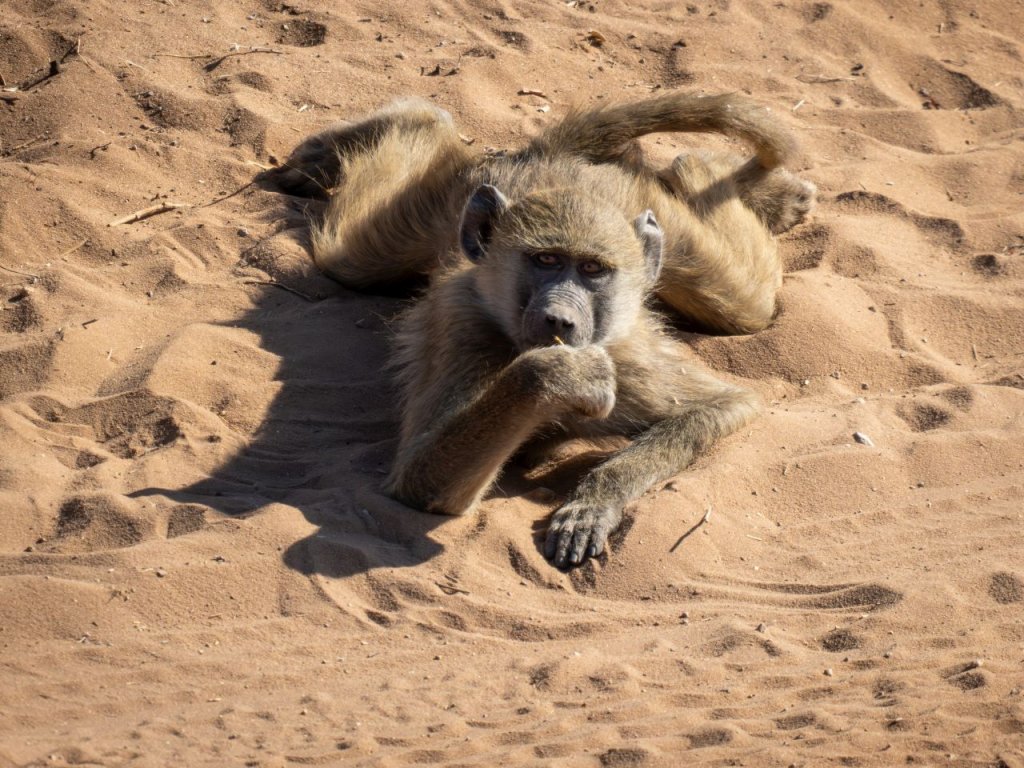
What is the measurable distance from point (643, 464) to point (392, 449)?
1.18 meters

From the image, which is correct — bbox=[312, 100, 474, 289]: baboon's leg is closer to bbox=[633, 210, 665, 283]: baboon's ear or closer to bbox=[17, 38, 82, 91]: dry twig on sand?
bbox=[633, 210, 665, 283]: baboon's ear

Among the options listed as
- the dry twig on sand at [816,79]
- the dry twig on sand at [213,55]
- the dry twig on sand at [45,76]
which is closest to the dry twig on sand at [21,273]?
the dry twig on sand at [45,76]

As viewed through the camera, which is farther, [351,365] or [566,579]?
[351,365]

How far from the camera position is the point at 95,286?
6336mm

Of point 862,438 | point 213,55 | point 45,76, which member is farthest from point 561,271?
point 45,76

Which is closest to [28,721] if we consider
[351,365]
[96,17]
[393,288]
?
[351,365]

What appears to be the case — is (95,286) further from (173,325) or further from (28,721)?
(28,721)

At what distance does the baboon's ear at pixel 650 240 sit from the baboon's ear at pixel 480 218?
0.63 meters

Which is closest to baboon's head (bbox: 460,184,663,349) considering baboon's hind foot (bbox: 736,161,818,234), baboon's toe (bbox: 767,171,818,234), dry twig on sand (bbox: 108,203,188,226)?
baboon's hind foot (bbox: 736,161,818,234)

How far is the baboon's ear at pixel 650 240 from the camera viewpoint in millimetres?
5672

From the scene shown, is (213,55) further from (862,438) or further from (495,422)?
(862,438)

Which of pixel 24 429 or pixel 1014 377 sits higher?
pixel 1014 377

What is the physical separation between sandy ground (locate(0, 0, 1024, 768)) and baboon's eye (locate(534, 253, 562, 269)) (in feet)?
3.12

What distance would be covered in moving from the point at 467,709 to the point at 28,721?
1291mm
